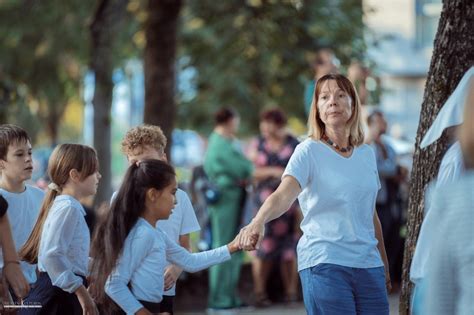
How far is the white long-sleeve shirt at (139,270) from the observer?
5.69 m

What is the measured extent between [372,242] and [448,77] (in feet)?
4.58

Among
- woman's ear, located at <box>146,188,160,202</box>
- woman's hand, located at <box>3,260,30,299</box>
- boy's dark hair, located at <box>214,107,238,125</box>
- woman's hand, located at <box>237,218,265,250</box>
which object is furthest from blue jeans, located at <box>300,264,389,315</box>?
boy's dark hair, located at <box>214,107,238,125</box>

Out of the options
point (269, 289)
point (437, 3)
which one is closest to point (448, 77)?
point (269, 289)

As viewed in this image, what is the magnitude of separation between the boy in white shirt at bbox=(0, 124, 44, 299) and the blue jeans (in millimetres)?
1787

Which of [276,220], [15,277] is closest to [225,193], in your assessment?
[276,220]

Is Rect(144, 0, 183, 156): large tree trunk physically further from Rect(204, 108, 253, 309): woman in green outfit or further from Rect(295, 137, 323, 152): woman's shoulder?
Rect(295, 137, 323, 152): woman's shoulder

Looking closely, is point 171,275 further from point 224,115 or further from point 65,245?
point 224,115

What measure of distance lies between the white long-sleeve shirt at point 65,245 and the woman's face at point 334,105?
4.66ft

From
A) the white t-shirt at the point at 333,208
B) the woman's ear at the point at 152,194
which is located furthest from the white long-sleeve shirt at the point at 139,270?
the white t-shirt at the point at 333,208

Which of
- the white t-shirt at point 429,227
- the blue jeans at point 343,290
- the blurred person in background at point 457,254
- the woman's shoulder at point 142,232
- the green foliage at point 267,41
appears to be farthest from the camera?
the green foliage at point 267,41

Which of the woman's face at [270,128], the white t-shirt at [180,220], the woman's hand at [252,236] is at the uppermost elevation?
the woman's face at [270,128]

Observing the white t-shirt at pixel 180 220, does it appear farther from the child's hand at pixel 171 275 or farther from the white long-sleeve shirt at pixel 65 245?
the white long-sleeve shirt at pixel 65 245

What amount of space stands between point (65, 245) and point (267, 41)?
1306 centimetres

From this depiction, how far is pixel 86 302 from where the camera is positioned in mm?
6324
